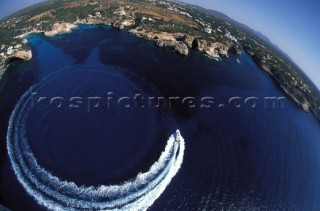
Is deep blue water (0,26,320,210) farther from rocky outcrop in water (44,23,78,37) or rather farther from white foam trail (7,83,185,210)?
rocky outcrop in water (44,23,78,37)

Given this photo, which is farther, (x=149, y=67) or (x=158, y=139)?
(x=149, y=67)

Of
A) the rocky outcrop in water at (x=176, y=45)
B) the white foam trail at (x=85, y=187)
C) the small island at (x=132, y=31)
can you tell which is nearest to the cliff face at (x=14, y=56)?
the small island at (x=132, y=31)

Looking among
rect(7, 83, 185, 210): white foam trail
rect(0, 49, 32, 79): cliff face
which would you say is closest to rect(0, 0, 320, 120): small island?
rect(0, 49, 32, 79): cliff face

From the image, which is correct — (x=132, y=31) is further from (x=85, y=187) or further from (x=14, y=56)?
(x=85, y=187)

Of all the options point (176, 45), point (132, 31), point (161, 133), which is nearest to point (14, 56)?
point (132, 31)

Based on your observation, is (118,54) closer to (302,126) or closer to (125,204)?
(125,204)

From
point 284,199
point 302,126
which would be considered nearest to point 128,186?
point 284,199
